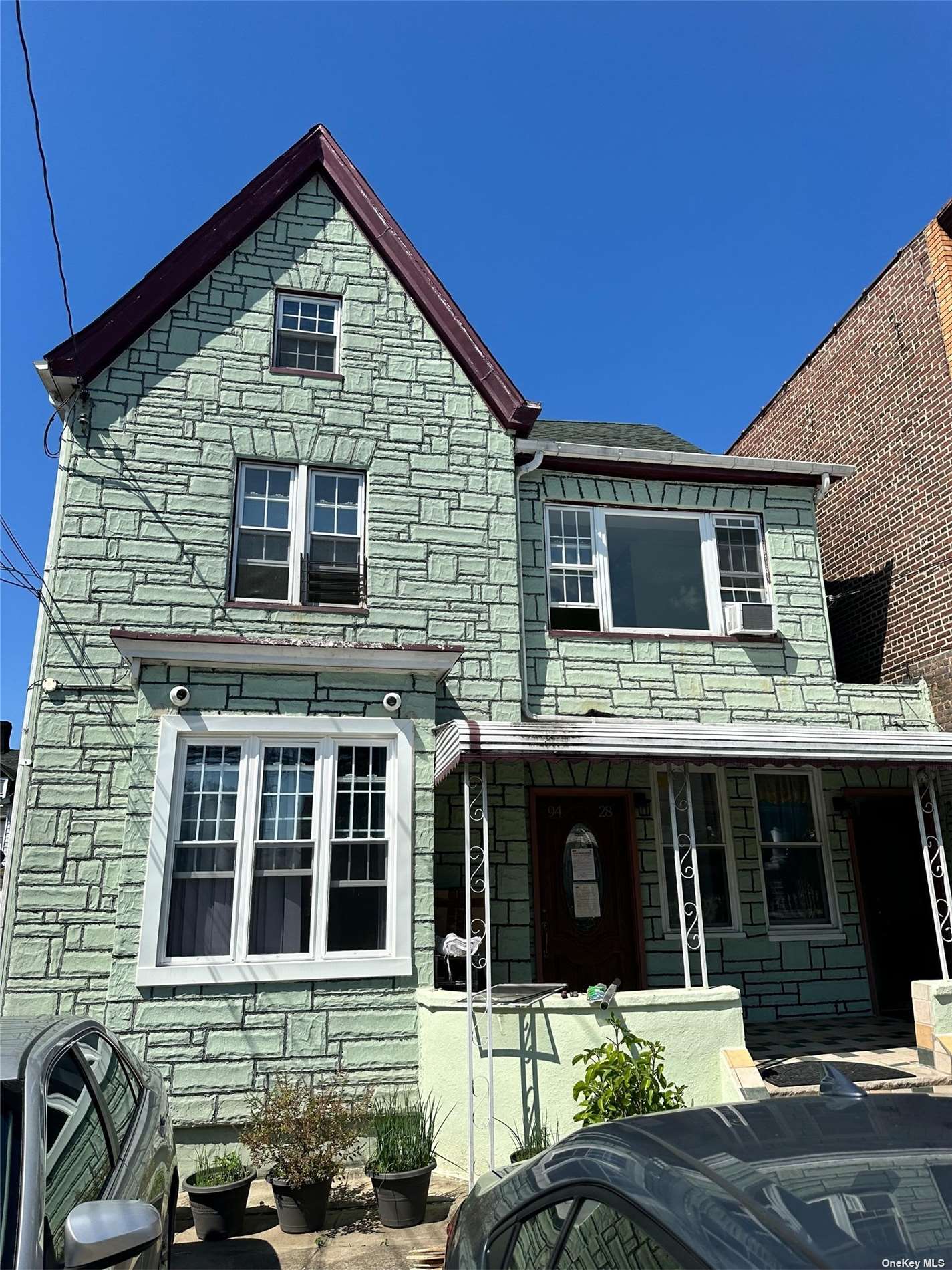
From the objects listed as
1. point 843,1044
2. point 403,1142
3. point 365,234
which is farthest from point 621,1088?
point 365,234

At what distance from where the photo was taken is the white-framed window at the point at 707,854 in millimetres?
10234

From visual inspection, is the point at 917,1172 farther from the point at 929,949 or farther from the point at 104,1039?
the point at 929,949

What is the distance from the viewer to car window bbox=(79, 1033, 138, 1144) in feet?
12.5

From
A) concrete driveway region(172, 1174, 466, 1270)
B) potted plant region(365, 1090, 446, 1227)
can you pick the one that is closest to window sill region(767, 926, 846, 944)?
concrete driveway region(172, 1174, 466, 1270)

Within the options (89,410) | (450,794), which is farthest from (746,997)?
(89,410)

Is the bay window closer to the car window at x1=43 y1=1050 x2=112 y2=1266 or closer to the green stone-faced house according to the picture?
the green stone-faced house

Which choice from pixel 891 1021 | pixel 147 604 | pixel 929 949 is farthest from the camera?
pixel 929 949

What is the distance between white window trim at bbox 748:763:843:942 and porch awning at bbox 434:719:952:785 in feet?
4.52

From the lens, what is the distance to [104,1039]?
14.1 ft

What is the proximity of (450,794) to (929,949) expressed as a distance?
6.27 meters

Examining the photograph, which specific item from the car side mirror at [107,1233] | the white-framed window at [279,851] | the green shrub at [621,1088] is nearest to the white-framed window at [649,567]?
the white-framed window at [279,851]

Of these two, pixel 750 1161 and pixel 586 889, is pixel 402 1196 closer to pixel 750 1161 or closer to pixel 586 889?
pixel 586 889

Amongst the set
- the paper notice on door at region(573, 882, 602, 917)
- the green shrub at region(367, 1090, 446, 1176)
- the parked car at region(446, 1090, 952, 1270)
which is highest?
the paper notice on door at region(573, 882, 602, 917)

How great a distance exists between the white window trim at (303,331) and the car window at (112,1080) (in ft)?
25.0
